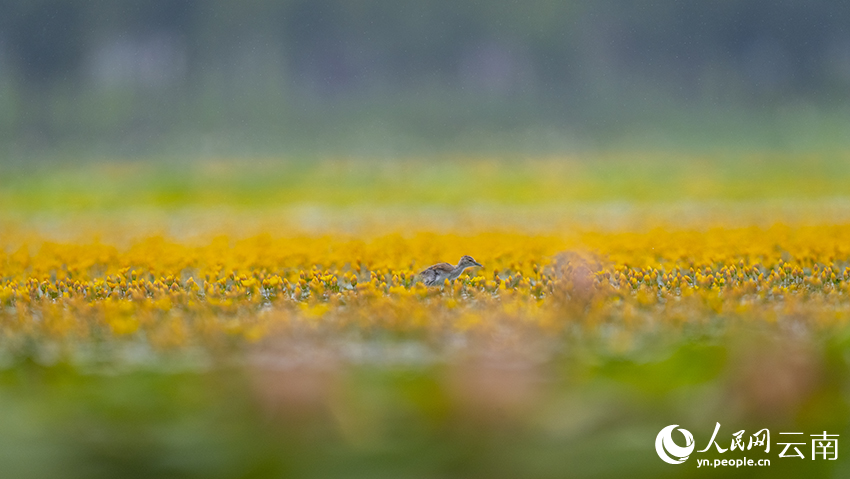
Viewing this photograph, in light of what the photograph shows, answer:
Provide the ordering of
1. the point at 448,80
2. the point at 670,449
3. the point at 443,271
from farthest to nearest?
the point at 448,80
the point at 443,271
the point at 670,449

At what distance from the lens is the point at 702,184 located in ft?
15.0

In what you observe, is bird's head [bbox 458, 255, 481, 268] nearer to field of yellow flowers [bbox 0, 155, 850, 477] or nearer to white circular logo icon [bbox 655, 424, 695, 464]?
field of yellow flowers [bbox 0, 155, 850, 477]

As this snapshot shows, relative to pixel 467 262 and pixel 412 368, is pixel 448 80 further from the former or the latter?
pixel 412 368

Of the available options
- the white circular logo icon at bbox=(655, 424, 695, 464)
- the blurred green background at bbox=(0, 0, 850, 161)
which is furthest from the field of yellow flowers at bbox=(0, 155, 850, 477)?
the blurred green background at bbox=(0, 0, 850, 161)

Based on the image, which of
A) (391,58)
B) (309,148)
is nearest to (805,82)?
(391,58)

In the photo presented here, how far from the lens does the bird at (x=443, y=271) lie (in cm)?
138

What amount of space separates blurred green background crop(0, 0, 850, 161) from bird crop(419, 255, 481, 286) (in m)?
7.13

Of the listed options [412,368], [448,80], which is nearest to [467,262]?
[412,368]

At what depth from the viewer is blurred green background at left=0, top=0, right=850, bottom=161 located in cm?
968

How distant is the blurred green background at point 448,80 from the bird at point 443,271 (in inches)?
281

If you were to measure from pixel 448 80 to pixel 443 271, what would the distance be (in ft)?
43.7

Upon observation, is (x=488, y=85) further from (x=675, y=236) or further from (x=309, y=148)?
(x=675, y=236)

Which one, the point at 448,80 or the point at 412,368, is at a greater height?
the point at 448,80

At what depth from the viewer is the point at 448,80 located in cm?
1443
